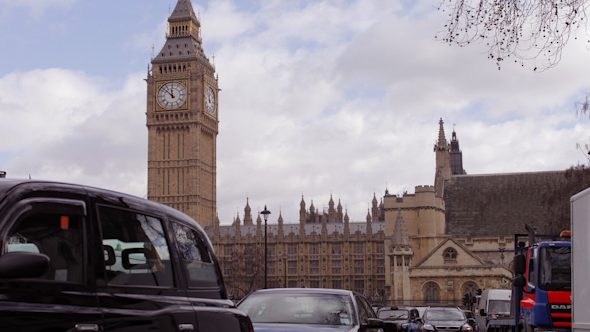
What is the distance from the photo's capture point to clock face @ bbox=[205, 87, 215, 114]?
104 m

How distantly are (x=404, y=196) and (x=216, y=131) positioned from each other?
1945 inches

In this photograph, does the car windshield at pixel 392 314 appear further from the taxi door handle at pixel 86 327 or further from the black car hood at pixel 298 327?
the taxi door handle at pixel 86 327

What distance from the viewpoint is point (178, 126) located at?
334 ft

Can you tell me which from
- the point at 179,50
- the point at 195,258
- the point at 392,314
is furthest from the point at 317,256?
the point at 195,258

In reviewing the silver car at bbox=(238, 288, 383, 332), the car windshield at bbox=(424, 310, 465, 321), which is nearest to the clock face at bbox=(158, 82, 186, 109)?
the car windshield at bbox=(424, 310, 465, 321)

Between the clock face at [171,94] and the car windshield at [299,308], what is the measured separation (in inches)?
3703

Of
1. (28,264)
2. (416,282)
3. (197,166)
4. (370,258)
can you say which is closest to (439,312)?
(28,264)

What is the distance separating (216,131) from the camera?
108562mm

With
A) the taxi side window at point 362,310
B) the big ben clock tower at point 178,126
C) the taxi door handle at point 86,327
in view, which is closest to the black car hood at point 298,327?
the taxi side window at point 362,310

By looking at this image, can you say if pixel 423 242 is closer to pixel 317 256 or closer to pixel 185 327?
pixel 317 256

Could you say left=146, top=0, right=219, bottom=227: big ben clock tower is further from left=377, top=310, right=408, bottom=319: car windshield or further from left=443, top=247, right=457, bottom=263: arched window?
left=377, top=310, right=408, bottom=319: car windshield

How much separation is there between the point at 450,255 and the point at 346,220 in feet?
129

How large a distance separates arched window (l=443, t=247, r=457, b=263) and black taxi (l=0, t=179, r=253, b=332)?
5141 cm

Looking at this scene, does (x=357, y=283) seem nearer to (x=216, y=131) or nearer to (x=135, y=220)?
(x=216, y=131)
